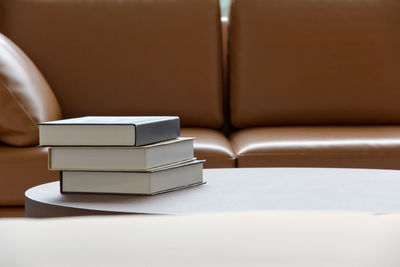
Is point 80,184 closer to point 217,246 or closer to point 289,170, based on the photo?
point 289,170

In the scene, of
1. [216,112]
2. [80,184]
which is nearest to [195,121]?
[216,112]

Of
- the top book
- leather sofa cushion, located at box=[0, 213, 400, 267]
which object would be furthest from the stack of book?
leather sofa cushion, located at box=[0, 213, 400, 267]

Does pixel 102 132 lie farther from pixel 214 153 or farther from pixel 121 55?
pixel 121 55

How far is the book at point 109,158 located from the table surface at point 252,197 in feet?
0.17

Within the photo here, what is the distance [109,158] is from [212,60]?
1.44 m

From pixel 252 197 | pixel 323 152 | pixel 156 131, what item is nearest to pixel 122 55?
pixel 323 152

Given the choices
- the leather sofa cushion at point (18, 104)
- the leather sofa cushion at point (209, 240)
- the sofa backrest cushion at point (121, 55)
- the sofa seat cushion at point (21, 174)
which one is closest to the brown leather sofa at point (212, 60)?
the sofa backrest cushion at point (121, 55)

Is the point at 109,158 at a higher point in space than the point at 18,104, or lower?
→ lower

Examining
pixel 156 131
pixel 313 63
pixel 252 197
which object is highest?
pixel 313 63

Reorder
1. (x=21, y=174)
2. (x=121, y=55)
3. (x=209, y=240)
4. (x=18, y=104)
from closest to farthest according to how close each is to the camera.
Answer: (x=209, y=240)
(x=21, y=174)
(x=18, y=104)
(x=121, y=55)

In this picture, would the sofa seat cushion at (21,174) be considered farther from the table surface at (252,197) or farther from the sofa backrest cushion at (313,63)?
the sofa backrest cushion at (313,63)

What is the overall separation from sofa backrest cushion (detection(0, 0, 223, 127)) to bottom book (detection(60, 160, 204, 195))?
132 cm

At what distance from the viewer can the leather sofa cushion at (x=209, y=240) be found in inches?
20.1

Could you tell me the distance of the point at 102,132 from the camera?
3.98 ft
